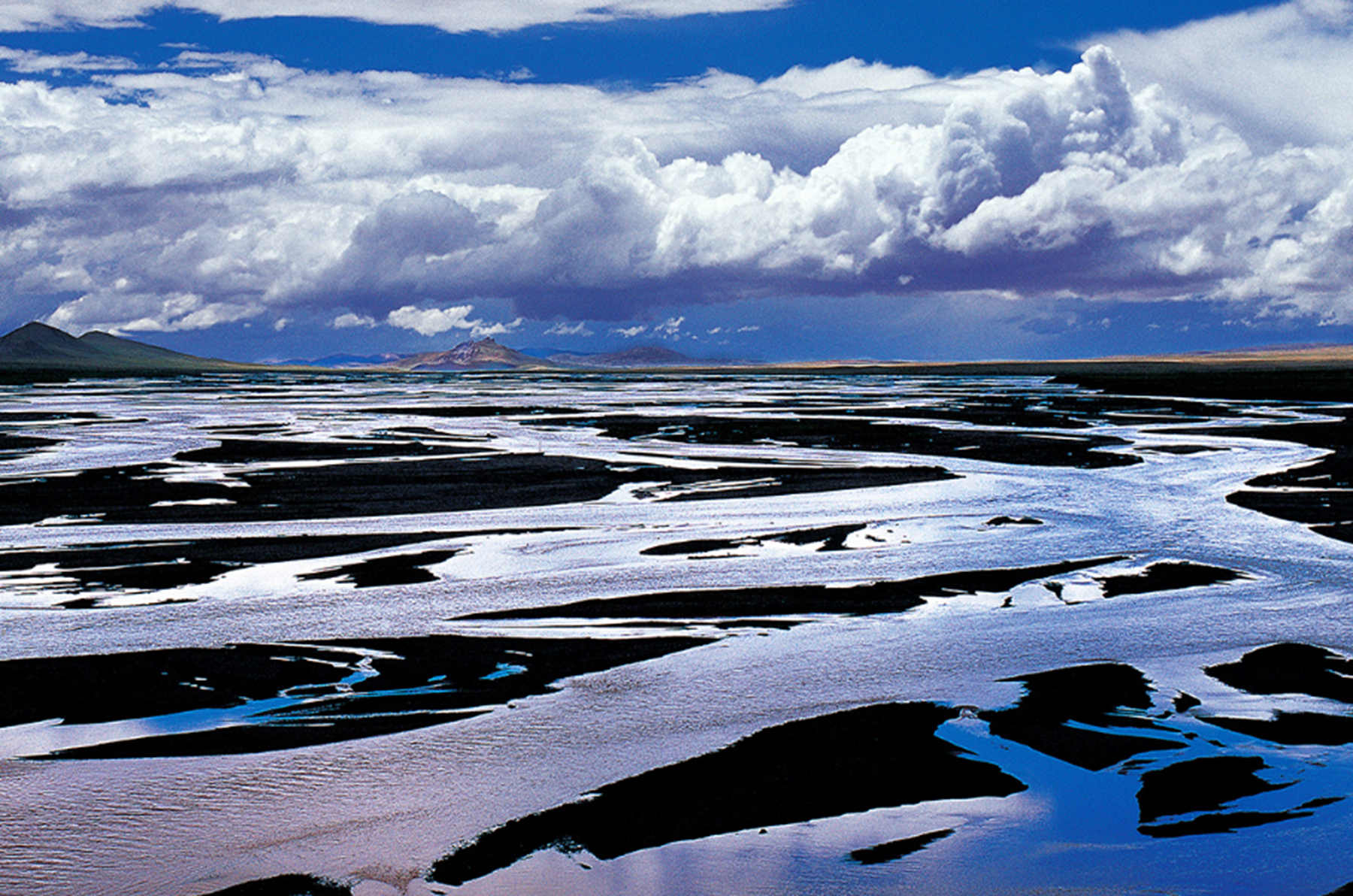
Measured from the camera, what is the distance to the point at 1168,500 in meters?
17.1

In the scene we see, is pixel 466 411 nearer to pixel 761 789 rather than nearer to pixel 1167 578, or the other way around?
pixel 1167 578

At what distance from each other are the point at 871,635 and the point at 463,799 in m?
4.20

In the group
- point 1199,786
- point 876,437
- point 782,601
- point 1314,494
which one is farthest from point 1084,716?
point 876,437

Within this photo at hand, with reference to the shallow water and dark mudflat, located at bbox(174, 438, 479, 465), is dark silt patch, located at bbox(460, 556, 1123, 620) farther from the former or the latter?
dark mudflat, located at bbox(174, 438, 479, 465)

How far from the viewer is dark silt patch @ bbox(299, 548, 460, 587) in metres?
11.5

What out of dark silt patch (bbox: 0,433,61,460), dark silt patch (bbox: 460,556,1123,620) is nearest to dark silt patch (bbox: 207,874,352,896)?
dark silt patch (bbox: 460,556,1123,620)

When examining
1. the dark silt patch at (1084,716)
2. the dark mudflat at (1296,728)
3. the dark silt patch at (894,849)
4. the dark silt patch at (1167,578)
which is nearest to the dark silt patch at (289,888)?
the dark silt patch at (894,849)

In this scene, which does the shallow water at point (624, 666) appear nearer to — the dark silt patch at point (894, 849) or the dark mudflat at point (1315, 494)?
the dark silt patch at point (894, 849)

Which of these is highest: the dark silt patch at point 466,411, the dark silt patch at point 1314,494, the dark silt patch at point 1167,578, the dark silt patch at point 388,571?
the dark silt patch at point 466,411

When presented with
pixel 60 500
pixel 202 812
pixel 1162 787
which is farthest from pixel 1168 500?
pixel 60 500

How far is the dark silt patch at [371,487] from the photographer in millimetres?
16516

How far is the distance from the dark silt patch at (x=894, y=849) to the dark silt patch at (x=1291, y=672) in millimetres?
3328

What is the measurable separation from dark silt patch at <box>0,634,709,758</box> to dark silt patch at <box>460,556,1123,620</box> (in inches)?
35.3

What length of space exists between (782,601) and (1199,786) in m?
4.77
